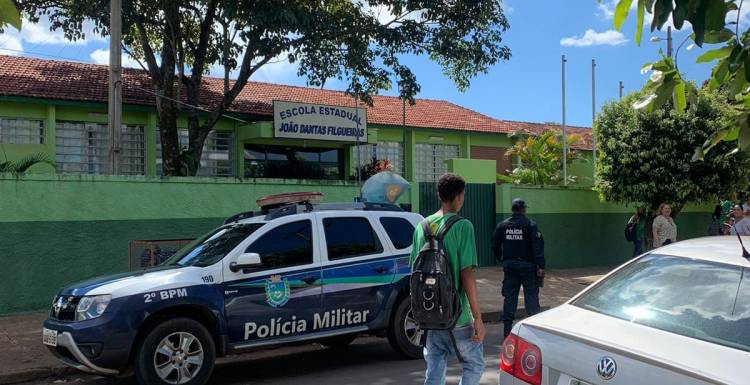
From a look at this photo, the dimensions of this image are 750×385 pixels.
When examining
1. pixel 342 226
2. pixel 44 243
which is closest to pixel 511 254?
pixel 342 226

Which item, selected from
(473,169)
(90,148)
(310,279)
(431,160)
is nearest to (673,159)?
(473,169)

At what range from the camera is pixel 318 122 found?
59.9ft

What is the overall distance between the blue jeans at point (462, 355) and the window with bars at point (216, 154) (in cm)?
1553

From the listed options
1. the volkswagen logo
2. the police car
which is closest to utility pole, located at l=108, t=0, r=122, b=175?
the police car

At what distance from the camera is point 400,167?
76.1 feet

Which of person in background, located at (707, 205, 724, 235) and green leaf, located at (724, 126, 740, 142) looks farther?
person in background, located at (707, 205, 724, 235)

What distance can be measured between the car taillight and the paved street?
121 inches

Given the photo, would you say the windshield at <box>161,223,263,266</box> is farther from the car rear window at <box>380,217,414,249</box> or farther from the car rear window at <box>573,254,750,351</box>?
the car rear window at <box>573,254,750,351</box>

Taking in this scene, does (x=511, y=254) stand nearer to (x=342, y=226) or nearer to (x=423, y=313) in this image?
(x=342, y=226)

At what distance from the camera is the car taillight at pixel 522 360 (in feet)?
11.0

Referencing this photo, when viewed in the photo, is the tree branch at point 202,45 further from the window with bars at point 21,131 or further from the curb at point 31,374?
the curb at point 31,374

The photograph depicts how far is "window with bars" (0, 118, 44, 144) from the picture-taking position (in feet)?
54.2

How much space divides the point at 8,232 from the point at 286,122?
28.2 feet

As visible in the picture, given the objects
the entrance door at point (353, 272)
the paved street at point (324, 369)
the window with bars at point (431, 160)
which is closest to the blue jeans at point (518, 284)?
the paved street at point (324, 369)
